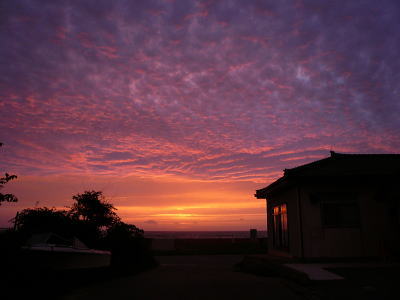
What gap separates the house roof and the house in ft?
0.11

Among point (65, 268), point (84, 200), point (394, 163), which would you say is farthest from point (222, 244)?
point (65, 268)

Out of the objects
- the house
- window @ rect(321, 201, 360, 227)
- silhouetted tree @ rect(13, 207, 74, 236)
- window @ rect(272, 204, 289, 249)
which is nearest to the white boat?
silhouetted tree @ rect(13, 207, 74, 236)

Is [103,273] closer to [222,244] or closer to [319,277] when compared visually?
[319,277]

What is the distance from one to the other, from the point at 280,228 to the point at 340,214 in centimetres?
403

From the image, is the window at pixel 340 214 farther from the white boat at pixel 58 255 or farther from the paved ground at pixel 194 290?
the white boat at pixel 58 255

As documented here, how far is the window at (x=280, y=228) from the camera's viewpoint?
15.4 m

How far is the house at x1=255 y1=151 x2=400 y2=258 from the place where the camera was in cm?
1228

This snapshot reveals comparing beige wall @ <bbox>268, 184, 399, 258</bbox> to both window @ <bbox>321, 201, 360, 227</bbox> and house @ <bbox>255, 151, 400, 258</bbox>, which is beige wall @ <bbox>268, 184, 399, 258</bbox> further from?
window @ <bbox>321, 201, 360, 227</bbox>

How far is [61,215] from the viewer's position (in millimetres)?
19188

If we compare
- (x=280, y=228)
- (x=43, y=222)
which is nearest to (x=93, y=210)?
(x=43, y=222)

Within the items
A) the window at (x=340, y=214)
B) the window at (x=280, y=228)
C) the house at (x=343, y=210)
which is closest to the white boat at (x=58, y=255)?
the house at (x=343, y=210)

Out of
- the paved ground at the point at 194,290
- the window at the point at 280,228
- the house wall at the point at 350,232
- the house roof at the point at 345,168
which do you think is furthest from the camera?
the window at the point at 280,228

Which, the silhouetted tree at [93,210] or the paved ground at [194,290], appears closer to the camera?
the paved ground at [194,290]

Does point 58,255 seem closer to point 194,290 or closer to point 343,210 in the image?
point 194,290
